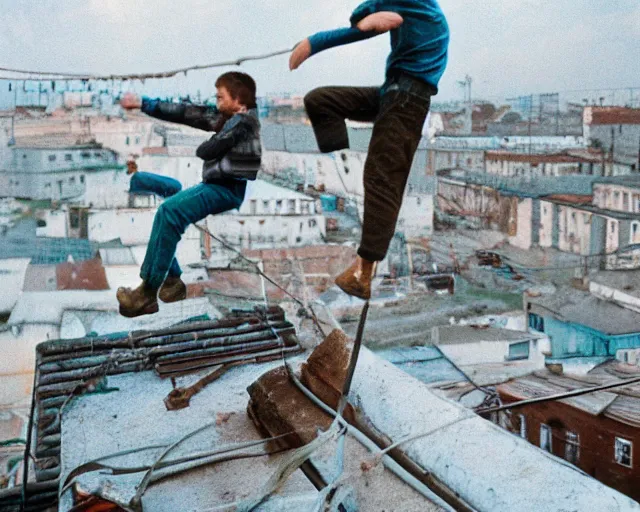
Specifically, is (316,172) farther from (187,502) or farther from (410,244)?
(410,244)

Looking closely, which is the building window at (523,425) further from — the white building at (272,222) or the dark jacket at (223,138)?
the dark jacket at (223,138)

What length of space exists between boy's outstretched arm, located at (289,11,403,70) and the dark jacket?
1.83ft

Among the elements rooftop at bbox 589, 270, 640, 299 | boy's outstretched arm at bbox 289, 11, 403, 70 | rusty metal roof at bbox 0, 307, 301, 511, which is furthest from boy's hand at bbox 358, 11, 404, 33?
rooftop at bbox 589, 270, 640, 299

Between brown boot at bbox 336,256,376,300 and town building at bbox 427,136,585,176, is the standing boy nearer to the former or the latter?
brown boot at bbox 336,256,376,300

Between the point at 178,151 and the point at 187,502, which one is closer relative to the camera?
the point at 187,502

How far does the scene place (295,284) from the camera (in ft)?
22.0

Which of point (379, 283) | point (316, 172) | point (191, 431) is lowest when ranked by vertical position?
point (379, 283)

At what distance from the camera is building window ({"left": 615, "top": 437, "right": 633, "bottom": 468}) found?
5.93 meters

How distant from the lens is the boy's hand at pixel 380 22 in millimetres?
2176

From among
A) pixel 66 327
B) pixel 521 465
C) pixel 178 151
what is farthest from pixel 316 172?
pixel 66 327

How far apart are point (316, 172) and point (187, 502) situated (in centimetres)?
228

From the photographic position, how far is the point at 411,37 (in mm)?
2236

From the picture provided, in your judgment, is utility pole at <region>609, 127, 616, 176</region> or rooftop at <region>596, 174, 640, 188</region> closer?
rooftop at <region>596, 174, 640, 188</region>

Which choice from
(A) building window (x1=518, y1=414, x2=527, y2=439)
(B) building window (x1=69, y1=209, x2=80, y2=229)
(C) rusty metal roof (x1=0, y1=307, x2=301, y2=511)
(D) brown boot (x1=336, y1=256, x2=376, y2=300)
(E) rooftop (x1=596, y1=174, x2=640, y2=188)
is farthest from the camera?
(E) rooftop (x1=596, y1=174, x2=640, y2=188)
